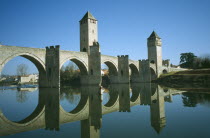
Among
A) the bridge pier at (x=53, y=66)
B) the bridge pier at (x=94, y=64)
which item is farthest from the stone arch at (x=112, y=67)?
the bridge pier at (x=53, y=66)

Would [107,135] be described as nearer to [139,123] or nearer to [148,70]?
[139,123]

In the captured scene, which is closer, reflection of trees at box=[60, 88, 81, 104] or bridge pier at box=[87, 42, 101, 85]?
reflection of trees at box=[60, 88, 81, 104]

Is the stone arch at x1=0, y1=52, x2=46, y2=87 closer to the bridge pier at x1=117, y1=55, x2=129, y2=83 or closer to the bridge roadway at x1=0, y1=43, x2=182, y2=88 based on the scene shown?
the bridge roadway at x1=0, y1=43, x2=182, y2=88

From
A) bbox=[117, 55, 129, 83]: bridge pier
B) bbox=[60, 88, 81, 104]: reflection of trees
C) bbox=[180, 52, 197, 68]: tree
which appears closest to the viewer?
bbox=[60, 88, 81, 104]: reflection of trees

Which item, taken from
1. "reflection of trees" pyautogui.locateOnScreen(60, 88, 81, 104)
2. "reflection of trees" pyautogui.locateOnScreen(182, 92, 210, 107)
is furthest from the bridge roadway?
"reflection of trees" pyautogui.locateOnScreen(182, 92, 210, 107)

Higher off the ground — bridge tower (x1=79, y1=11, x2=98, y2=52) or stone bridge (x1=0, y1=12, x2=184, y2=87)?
bridge tower (x1=79, y1=11, x2=98, y2=52)

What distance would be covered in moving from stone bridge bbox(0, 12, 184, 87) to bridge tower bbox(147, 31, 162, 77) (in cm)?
299

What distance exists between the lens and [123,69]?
4722 centimetres

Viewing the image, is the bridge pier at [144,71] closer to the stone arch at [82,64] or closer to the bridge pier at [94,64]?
the bridge pier at [94,64]

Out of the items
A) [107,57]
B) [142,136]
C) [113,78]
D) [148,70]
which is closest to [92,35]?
[107,57]

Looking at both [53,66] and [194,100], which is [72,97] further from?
[53,66]

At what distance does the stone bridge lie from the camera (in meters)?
27.5

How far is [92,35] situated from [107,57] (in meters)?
6.07

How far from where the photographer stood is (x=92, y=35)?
40.7 metres
